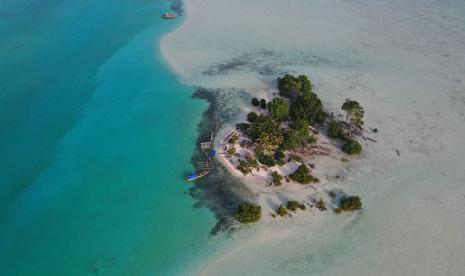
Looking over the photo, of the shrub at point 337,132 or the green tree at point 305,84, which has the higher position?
the green tree at point 305,84

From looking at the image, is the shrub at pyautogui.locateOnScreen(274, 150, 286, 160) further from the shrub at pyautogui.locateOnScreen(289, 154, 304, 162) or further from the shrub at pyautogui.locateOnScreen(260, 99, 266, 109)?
the shrub at pyautogui.locateOnScreen(260, 99, 266, 109)

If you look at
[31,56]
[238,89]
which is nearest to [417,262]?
[238,89]

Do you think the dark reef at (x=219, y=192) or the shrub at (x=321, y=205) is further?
the shrub at (x=321, y=205)

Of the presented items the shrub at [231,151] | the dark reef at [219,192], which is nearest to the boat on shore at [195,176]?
the dark reef at [219,192]

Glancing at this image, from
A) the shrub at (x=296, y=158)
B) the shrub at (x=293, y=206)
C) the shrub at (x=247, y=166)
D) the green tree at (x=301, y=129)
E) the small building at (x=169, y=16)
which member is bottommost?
the shrub at (x=293, y=206)

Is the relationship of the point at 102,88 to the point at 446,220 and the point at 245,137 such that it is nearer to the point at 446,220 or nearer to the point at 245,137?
the point at 245,137

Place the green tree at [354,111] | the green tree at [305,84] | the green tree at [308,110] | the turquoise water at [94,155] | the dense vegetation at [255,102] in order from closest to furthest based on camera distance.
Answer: the turquoise water at [94,155] < the green tree at [354,111] < the green tree at [308,110] < the dense vegetation at [255,102] < the green tree at [305,84]

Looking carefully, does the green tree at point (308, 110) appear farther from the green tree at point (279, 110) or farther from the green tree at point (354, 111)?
the green tree at point (354, 111)

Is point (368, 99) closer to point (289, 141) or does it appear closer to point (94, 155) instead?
point (289, 141)
